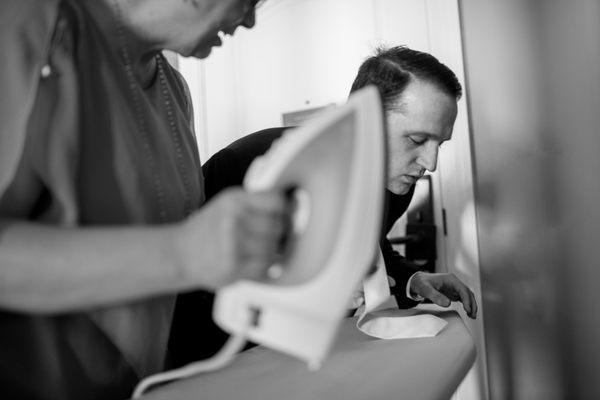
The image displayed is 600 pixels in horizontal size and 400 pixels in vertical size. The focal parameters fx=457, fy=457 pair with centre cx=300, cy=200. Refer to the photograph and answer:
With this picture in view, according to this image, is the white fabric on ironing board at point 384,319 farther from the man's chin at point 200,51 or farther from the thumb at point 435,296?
the man's chin at point 200,51

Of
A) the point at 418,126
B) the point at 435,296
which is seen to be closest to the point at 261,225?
A: the point at 435,296

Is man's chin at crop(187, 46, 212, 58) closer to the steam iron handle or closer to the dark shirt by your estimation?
the dark shirt

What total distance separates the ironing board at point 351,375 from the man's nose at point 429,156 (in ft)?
1.63

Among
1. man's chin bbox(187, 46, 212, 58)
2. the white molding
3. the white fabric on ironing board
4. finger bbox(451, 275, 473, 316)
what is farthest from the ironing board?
the white molding

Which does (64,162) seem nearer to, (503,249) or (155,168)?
(155,168)

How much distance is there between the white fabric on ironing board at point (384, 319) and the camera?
731 mm

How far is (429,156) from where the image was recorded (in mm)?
1105

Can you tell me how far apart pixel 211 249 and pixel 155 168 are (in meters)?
0.25

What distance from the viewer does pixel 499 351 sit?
1.38m

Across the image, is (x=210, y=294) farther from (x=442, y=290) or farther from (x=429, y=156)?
(x=429, y=156)

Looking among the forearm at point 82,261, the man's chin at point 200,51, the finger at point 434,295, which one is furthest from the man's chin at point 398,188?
the forearm at point 82,261

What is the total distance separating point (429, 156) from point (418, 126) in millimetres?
80

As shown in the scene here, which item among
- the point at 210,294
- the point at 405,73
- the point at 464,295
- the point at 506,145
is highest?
the point at 405,73

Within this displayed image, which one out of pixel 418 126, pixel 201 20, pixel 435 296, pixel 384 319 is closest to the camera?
pixel 201 20
